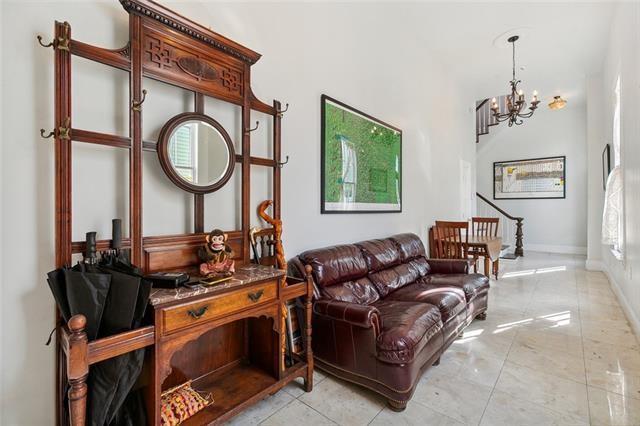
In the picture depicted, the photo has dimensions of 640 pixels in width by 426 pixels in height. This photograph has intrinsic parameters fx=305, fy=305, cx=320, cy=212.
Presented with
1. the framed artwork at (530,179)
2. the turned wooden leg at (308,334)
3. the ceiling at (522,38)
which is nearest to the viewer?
the turned wooden leg at (308,334)

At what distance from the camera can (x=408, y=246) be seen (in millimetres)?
3498

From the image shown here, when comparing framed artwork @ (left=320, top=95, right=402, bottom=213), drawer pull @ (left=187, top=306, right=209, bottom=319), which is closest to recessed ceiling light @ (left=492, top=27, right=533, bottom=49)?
framed artwork @ (left=320, top=95, right=402, bottom=213)

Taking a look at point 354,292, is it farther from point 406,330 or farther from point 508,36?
point 508,36

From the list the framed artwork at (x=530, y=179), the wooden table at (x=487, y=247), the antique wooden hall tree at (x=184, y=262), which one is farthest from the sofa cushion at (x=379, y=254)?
the framed artwork at (x=530, y=179)

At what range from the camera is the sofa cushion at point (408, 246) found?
3.37 meters

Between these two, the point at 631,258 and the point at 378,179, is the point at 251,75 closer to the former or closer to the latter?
the point at 378,179

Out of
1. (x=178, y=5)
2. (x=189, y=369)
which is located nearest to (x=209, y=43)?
(x=178, y=5)

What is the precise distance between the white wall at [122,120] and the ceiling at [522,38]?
0.71 metres

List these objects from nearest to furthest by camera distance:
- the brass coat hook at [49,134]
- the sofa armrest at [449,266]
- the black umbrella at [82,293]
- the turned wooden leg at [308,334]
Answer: the black umbrella at [82,293] → the brass coat hook at [49,134] → the turned wooden leg at [308,334] → the sofa armrest at [449,266]

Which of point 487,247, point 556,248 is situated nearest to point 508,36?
point 487,247

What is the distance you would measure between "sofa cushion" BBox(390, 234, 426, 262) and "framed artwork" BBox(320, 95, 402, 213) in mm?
396

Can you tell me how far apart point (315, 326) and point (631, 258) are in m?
3.21

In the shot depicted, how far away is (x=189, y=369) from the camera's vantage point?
Answer: 181cm

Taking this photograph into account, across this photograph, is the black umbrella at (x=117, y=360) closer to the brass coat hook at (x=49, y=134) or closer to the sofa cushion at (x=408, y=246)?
the brass coat hook at (x=49, y=134)
